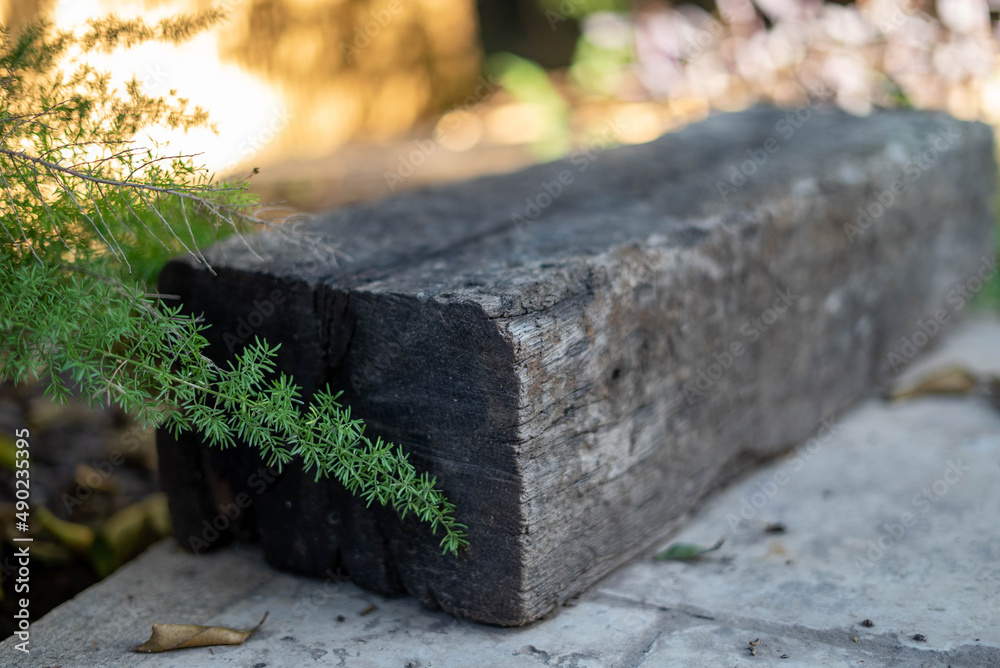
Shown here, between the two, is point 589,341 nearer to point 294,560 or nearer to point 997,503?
point 294,560

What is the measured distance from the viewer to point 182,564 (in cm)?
192

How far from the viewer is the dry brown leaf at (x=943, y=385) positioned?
2754 millimetres

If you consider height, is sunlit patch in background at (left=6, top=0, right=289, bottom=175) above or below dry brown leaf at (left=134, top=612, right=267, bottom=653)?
above

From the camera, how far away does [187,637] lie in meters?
1.57

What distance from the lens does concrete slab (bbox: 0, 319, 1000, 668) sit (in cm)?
153

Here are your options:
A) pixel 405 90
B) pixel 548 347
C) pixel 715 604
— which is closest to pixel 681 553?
pixel 715 604

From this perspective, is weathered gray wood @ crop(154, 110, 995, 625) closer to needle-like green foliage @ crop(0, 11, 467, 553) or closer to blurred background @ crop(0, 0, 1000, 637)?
needle-like green foliage @ crop(0, 11, 467, 553)

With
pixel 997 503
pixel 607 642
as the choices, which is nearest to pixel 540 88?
pixel 997 503

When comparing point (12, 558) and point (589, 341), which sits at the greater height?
point (589, 341)

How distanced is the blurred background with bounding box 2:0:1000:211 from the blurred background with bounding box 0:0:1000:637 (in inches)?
0.4

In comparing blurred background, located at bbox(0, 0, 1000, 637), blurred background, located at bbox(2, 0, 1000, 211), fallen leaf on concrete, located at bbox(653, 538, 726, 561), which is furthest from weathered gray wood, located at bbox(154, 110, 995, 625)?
blurred background, located at bbox(2, 0, 1000, 211)

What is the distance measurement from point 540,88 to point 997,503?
442 centimetres

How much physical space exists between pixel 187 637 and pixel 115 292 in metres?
0.63

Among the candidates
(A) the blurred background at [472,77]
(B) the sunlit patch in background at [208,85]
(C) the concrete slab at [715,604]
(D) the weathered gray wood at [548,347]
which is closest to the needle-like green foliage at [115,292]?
(D) the weathered gray wood at [548,347]
